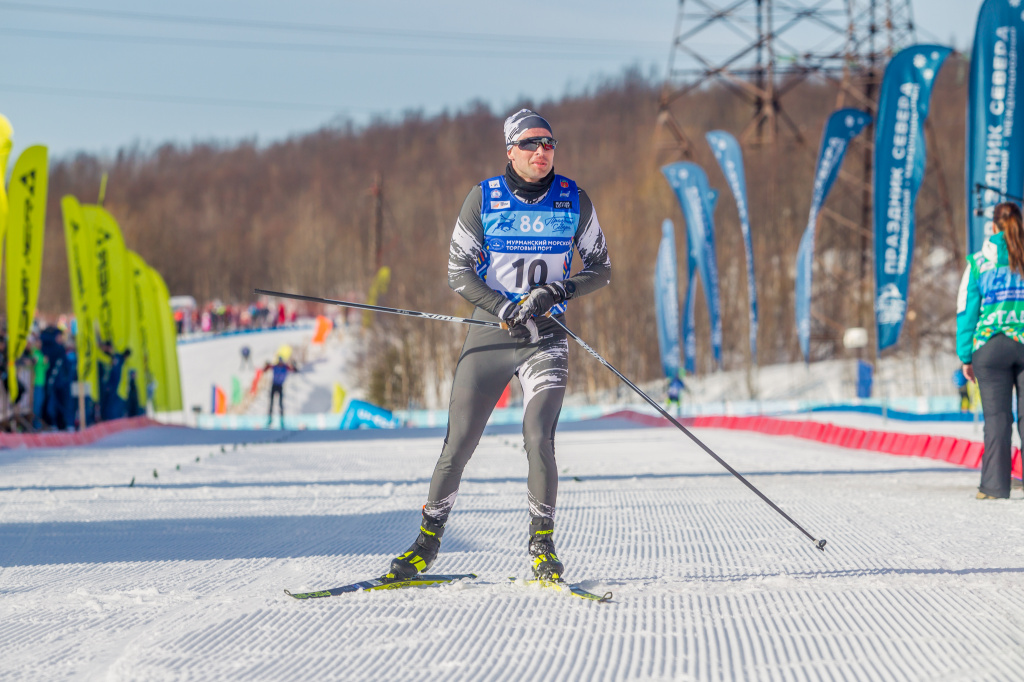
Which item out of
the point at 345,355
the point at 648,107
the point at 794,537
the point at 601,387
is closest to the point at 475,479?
the point at 794,537

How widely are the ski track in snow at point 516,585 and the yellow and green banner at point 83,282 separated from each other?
337 inches

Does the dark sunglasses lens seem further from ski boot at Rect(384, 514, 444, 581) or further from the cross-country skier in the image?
ski boot at Rect(384, 514, 444, 581)

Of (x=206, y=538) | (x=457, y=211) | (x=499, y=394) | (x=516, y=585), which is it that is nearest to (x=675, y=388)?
(x=206, y=538)

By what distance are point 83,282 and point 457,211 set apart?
53550mm

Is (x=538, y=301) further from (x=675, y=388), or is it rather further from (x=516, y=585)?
(x=675, y=388)

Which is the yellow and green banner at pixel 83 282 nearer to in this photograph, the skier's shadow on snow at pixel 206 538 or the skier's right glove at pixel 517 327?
the skier's shadow on snow at pixel 206 538

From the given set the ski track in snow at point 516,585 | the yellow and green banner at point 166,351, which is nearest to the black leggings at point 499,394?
the ski track in snow at point 516,585

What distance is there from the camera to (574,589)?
3670 mm

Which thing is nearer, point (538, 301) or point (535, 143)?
point (538, 301)

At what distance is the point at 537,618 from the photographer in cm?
333

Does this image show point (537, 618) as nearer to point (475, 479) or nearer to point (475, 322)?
point (475, 322)

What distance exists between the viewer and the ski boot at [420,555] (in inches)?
154

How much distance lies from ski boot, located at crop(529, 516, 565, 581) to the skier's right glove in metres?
0.69

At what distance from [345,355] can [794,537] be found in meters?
55.9
